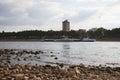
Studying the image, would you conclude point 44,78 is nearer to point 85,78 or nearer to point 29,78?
point 29,78

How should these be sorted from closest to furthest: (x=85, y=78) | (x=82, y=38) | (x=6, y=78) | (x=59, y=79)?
(x=6, y=78)
(x=59, y=79)
(x=85, y=78)
(x=82, y=38)

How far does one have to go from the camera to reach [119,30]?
179500mm

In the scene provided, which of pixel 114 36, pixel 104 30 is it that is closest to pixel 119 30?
pixel 114 36

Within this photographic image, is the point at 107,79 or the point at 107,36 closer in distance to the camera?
the point at 107,79

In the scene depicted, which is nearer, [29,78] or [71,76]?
[29,78]

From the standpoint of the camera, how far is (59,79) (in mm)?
16000

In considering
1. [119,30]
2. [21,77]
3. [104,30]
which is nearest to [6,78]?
[21,77]

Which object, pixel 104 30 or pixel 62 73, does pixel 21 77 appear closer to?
pixel 62 73

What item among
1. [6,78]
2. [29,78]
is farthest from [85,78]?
[6,78]

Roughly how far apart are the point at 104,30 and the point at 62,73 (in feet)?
605

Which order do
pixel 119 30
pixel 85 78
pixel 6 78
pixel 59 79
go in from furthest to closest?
pixel 119 30, pixel 85 78, pixel 59 79, pixel 6 78

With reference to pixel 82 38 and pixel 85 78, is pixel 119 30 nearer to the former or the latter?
pixel 82 38

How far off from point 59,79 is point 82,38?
177 metres

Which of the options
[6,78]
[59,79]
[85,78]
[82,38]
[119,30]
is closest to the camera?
[6,78]
